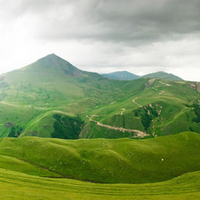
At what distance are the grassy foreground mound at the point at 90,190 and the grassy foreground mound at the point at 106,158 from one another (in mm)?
23376

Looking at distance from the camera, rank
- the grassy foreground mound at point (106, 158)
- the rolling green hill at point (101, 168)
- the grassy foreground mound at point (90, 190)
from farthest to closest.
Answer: the grassy foreground mound at point (106, 158) → the rolling green hill at point (101, 168) → the grassy foreground mound at point (90, 190)

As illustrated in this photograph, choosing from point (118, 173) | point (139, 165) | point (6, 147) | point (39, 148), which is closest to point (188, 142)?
point (139, 165)

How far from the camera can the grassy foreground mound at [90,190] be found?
6245 cm

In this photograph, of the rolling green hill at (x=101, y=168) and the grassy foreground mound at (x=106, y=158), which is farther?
the grassy foreground mound at (x=106, y=158)

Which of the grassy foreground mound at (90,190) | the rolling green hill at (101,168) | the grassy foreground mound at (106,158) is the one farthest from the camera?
the grassy foreground mound at (106,158)

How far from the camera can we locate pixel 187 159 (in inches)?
4675

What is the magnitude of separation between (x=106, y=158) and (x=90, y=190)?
146 feet

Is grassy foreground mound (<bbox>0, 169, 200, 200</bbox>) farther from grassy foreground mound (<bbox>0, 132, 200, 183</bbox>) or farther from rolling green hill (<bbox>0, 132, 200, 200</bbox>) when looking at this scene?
grassy foreground mound (<bbox>0, 132, 200, 183</bbox>)

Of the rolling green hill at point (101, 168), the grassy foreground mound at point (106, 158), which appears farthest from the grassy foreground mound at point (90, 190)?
the grassy foreground mound at point (106, 158)

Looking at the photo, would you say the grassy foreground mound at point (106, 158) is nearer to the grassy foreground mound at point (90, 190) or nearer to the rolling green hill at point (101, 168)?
the rolling green hill at point (101, 168)

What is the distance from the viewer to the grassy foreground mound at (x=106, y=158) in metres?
105

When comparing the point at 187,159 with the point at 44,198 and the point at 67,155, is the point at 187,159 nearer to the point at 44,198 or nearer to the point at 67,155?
the point at 67,155

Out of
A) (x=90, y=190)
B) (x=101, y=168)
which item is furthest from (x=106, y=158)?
(x=90, y=190)

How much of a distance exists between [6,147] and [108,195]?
93.6 meters
